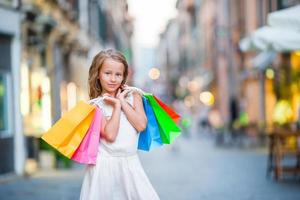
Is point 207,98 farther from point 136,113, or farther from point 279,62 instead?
point 136,113

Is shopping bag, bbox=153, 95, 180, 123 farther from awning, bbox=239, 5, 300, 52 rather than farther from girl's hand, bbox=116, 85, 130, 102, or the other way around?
awning, bbox=239, 5, 300, 52

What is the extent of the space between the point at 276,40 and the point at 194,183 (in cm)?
325

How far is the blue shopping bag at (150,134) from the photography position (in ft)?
15.5

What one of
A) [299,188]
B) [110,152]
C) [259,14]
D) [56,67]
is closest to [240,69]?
[259,14]

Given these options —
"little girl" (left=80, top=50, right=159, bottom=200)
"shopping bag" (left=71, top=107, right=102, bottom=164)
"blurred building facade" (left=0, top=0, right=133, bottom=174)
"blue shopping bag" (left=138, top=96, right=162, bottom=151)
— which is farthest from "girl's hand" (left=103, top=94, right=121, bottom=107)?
"blurred building facade" (left=0, top=0, right=133, bottom=174)

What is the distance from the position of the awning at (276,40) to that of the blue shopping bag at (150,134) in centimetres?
572

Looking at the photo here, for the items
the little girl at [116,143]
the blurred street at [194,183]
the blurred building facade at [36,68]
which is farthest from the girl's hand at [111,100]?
the blurred building facade at [36,68]

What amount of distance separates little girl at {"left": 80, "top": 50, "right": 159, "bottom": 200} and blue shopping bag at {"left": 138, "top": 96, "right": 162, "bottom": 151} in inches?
5.3

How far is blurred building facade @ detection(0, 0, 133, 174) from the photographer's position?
15609mm

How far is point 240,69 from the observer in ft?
116

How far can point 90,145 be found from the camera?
4.40 metres

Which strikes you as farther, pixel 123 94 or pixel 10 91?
pixel 10 91

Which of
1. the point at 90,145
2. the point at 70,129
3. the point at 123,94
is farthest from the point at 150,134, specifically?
the point at 70,129

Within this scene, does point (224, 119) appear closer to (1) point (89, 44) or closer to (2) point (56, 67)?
(1) point (89, 44)
